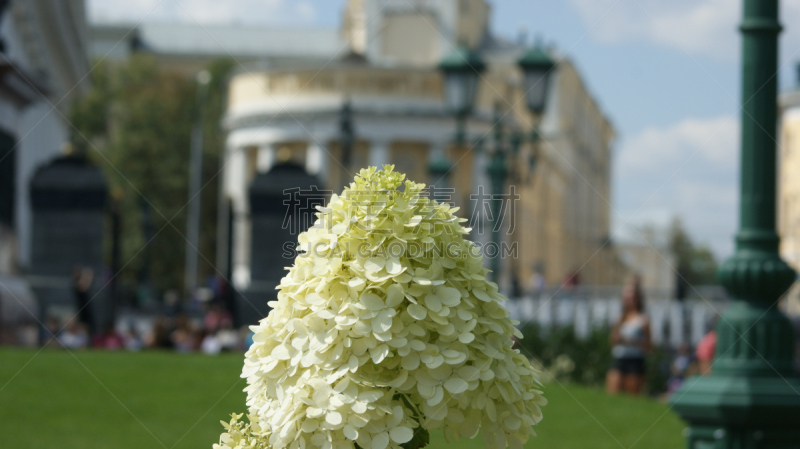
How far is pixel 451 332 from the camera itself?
2865 millimetres

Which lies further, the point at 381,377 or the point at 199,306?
the point at 199,306

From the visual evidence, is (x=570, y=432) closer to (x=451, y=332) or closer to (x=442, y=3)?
(x=451, y=332)

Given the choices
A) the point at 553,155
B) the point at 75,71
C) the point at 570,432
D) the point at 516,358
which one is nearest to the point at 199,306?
the point at 75,71

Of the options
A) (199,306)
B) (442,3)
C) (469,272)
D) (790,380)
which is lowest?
(199,306)

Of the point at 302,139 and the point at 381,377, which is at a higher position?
the point at 302,139

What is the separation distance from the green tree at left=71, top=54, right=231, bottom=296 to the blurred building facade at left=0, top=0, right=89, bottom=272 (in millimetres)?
11542

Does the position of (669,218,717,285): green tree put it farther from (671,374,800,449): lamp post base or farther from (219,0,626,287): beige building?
(671,374,800,449): lamp post base

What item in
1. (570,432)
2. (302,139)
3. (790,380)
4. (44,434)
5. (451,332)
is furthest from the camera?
(302,139)

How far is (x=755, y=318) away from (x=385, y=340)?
3.83 m

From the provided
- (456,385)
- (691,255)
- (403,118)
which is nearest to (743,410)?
(456,385)

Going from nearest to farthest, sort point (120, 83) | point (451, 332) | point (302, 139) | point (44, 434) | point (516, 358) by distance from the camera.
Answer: point (451, 332)
point (516, 358)
point (44, 434)
point (302, 139)
point (120, 83)

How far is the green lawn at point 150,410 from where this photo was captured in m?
8.14

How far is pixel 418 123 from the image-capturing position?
5478cm

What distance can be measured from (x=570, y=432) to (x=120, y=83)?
58341 mm
